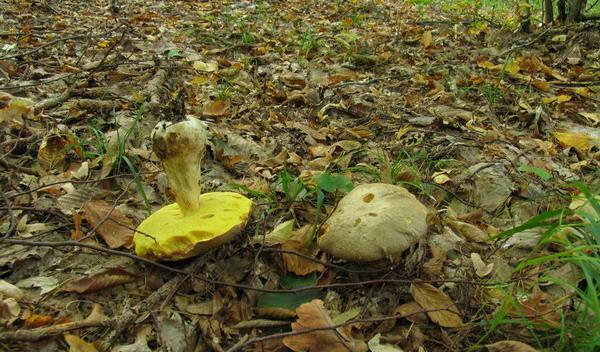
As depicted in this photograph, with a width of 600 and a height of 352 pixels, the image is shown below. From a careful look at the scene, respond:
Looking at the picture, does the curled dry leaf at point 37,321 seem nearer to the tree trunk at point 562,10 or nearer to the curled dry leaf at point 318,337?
the curled dry leaf at point 318,337

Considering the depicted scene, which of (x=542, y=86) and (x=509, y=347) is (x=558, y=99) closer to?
(x=542, y=86)

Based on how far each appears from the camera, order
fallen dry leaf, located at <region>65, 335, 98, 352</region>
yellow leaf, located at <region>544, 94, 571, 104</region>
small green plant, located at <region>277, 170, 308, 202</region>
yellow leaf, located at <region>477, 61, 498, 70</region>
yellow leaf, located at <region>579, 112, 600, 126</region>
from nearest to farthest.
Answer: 1. fallen dry leaf, located at <region>65, 335, 98, 352</region>
2. small green plant, located at <region>277, 170, 308, 202</region>
3. yellow leaf, located at <region>579, 112, 600, 126</region>
4. yellow leaf, located at <region>544, 94, 571, 104</region>
5. yellow leaf, located at <region>477, 61, 498, 70</region>

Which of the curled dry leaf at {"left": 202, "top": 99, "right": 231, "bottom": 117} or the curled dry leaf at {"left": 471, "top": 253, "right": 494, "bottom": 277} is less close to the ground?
the curled dry leaf at {"left": 202, "top": 99, "right": 231, "bottom": 117}

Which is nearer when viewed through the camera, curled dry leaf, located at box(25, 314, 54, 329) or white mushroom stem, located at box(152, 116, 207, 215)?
Result: curled dry leaf, located at box(25, 314, 54, 329)

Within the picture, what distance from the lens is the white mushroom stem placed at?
1869mm

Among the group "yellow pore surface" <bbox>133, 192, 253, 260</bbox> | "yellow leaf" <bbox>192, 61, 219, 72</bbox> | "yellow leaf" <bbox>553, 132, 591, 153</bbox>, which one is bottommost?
"yellow leaf" <bbox>553, 132, 591, 153</bbox>

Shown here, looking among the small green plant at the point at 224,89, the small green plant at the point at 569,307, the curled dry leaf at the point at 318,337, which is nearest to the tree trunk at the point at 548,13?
the small green plant at the point at 224,89

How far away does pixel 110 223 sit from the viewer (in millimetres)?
2236

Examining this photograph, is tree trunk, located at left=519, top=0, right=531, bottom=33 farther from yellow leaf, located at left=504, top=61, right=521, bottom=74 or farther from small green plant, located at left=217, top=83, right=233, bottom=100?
small green plant, located at left=217, top=83, right=233, bottom=100

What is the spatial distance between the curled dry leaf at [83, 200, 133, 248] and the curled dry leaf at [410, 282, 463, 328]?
1.39 meters

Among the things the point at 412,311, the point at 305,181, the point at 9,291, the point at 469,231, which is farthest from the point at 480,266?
the point at 9,291

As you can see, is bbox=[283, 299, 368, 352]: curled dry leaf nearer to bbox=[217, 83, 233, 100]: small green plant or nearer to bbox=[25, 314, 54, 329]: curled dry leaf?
bbox=[25, 314, 54, 329]: curled dry leaf

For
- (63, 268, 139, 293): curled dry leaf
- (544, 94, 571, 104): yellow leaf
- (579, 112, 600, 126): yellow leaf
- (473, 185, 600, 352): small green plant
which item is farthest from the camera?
(544, 94, 571, 104): yellow leaf

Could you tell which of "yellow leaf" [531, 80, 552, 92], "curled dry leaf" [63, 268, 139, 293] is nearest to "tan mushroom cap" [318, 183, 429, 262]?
"curled dry leaf" [63, 268, 139, 293]
